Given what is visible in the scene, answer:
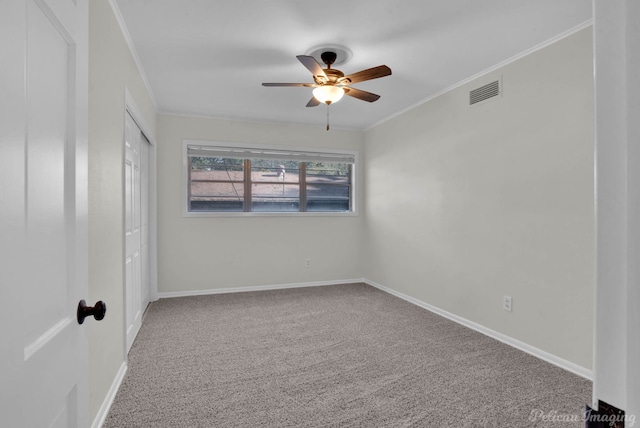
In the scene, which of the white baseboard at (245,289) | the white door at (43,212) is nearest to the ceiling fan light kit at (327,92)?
the white door at (43,212)

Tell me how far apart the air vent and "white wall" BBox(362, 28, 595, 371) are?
52 millimetres

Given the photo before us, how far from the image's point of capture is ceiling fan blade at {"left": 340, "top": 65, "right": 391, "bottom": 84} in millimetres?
2400

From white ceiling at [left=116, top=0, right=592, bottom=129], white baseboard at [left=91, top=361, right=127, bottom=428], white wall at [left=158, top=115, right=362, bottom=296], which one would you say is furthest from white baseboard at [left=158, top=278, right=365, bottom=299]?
white ceiling at [left=116, top=0, right=592, bottom=129]

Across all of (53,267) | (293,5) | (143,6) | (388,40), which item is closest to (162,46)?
(143,6)

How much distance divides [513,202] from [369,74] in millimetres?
1636

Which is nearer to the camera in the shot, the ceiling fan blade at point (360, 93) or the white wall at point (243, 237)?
the ceiling fan blade at point (360, 93)

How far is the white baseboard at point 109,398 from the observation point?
5.94ft

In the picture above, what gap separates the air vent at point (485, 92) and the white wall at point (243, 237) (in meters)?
2.26

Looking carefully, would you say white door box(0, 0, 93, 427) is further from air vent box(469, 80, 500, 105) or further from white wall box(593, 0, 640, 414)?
air vent box(469, 80, 500, 105)

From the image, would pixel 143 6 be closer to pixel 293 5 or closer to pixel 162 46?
pixel 162 46

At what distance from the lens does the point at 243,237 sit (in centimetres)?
478

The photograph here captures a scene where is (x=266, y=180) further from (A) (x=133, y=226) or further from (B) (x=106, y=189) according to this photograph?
(B) (x=106, y=189)

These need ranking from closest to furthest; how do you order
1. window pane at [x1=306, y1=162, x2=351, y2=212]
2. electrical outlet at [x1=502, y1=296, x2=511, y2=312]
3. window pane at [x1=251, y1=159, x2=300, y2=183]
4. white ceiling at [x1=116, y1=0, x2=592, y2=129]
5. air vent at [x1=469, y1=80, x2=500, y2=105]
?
white ceiling at [x1=116, y1=0, x2=592, y2=129] < electrical outlet at [x1=502, y1=296, x2=511, y2=312] < air vent at [x1=469, y1=80, x2=500, y2=105] < window pane at [x1=251, y1=159, x2=300, y2=183] < window pane at [x1=306, y1=162, x2=351, y2=212]

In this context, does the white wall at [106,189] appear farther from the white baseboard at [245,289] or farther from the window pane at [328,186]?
the window pane at [328,186]
